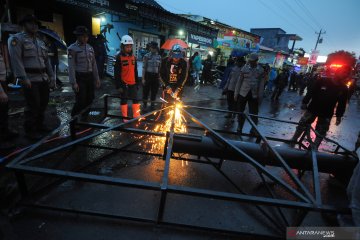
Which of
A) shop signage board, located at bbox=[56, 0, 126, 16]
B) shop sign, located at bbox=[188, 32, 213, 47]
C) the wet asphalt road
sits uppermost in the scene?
shop signage board, located at bbox=[56, 0, 126, 16]

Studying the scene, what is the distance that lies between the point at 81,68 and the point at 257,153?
4110 millimetres

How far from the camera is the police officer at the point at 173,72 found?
6.35m

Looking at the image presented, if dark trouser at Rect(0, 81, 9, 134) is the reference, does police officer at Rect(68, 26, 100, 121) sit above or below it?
above

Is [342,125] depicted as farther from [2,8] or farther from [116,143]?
[2,8]

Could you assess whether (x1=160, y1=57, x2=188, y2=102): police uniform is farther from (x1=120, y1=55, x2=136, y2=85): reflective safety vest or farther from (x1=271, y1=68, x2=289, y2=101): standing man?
(x1=271, y1=68, x2=289, y2=101): standing man

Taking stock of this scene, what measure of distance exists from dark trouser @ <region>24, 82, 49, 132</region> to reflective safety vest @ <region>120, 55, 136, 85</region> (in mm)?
2417

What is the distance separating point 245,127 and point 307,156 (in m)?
3.87

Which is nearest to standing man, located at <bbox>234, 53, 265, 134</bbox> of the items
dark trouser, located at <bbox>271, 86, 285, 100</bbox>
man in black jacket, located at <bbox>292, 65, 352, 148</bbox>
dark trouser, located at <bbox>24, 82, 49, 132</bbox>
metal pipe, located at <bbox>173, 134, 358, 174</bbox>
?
man in black jacket, located at <bbox>292, 65, 352, 148</bbox>

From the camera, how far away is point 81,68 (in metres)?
4.82

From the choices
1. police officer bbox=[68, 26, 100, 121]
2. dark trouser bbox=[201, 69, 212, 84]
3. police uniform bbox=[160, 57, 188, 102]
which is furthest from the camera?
dark trouser bbox=[201, 69, 212, 84]

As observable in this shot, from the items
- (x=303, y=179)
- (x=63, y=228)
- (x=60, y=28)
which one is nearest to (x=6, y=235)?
(x=63, y=228)

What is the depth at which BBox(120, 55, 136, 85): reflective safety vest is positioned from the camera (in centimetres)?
643

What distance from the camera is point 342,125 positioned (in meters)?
9.34

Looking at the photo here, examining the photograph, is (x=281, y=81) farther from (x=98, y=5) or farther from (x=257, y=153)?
(x=257, y=153)
